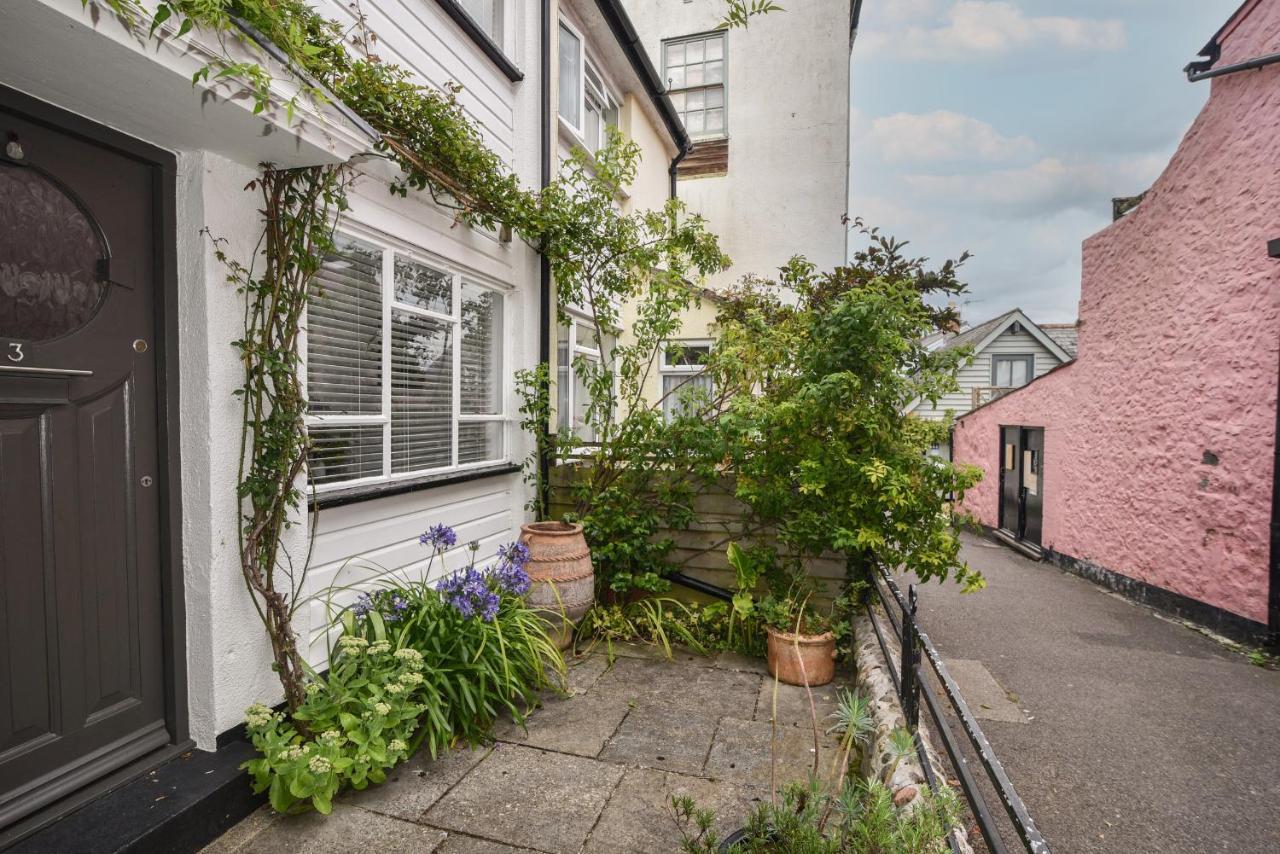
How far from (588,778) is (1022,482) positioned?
11.2 metres

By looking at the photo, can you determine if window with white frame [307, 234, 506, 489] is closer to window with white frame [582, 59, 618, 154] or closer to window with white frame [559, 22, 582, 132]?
window with white frame [559, 22, 582, 132]

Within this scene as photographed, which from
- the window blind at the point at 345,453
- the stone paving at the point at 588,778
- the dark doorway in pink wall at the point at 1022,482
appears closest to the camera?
the stone paving at the point at 588,778

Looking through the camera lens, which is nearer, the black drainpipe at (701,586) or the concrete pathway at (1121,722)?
the concrete pathway at (1121,722)

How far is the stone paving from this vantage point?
2.47 metres

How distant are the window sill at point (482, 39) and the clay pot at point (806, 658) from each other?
4.88 metres

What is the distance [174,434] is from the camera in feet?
8.55

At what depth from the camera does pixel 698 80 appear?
42.2ft

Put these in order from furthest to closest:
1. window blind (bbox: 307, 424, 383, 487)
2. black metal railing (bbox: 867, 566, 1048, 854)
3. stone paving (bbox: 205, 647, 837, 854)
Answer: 1. window blind (bbox: 307, 424, 383, 487)
2. stone paving (bbox: 205, 647, 837, 854)
3. black metal railing (bbox: 867, 566, 1048, 854)

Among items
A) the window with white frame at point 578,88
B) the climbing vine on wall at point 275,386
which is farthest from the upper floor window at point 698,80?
the climbing vine on wall at point 275,386

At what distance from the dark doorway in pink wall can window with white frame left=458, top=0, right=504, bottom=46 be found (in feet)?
33.4

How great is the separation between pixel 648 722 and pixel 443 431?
2401 mm

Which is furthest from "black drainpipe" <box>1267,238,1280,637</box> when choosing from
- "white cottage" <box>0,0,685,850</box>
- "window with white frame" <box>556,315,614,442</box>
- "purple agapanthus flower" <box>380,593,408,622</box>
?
"white cottage" <box>0,0,685,850</box>

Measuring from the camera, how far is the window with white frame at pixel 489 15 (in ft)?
16.6

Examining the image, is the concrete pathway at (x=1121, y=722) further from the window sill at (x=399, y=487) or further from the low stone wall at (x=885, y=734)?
the window sill at (x=399, y=487)
